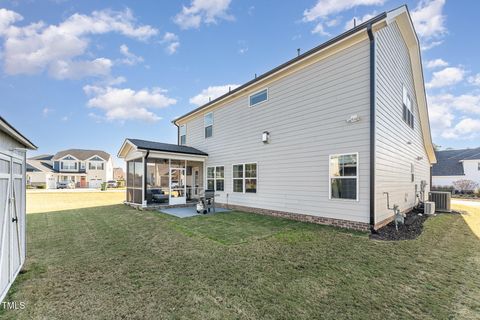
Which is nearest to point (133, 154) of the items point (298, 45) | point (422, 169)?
point (298, 45)

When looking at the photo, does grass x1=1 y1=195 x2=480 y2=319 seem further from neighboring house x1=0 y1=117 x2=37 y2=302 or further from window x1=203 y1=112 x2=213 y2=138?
window x1=203 y1=112 x2=213 y2=138

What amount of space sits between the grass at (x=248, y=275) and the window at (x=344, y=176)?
118cm

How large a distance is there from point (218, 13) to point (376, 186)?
34.6 feet

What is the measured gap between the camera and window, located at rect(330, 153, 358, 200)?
6.68 metres

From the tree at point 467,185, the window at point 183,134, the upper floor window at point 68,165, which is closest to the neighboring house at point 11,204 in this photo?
the window at point 183,134

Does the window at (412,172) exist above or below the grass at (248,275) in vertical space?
above

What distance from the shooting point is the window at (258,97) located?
985cm

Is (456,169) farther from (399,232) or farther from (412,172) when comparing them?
(399,232)

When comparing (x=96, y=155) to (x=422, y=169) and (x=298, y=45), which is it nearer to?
(x=298, y=45)

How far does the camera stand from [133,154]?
12727 mm

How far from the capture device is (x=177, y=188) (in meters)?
12.7

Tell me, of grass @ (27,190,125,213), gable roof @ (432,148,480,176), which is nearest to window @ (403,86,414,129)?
grass @ (27,190,125,213)

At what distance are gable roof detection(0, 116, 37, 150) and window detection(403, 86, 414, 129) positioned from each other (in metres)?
12.4

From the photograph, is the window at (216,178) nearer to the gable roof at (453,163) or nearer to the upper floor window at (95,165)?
the gable roof at (453,163)
